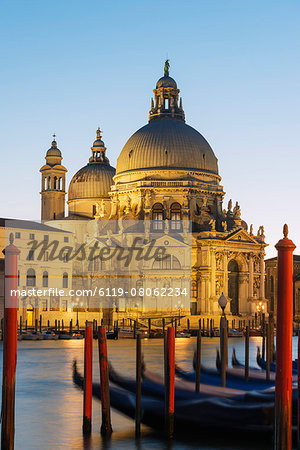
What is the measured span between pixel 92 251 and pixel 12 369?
56950 mm

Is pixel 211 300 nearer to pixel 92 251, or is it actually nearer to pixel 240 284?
pixel 240 284

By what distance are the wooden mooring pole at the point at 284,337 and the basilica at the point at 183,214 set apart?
5553 centimetres

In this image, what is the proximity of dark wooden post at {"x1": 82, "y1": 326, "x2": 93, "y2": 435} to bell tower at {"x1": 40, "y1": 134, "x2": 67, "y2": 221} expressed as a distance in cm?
6764

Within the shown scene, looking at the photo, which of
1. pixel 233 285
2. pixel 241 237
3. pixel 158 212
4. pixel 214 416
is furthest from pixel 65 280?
pixel 214 416

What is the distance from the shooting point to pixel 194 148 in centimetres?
7419

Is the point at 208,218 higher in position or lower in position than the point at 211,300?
higher

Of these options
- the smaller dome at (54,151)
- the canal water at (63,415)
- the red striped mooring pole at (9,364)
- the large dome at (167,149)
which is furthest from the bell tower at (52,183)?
the red striped mooring pole at (9,364)

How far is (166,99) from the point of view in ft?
258

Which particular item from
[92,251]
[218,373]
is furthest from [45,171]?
[218,373]

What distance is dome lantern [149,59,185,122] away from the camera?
254 ft

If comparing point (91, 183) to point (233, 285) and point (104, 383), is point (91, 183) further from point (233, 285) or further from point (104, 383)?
point (104, 383)

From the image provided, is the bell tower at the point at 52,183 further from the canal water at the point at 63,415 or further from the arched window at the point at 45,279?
the canal water at the point at 63,415

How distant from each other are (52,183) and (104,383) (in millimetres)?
68820

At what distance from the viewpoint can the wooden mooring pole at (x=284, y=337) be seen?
1084cm
